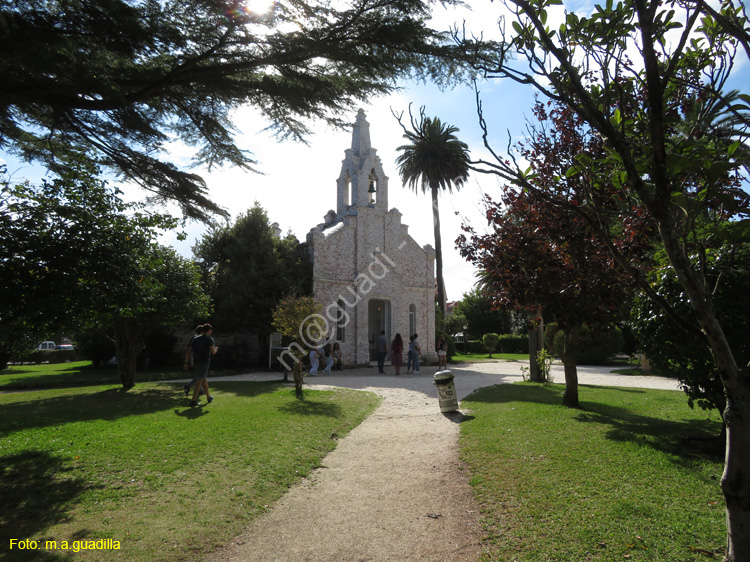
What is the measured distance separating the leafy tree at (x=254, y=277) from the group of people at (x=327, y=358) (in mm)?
2910

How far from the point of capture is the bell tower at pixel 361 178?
23594 mm

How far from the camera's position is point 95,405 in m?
10.5

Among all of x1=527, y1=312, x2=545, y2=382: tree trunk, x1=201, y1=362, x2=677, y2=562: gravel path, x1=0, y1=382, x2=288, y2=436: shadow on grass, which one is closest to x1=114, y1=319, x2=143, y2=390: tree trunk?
x1=0, y1=382, x2=288, y2=436: shadow on grass

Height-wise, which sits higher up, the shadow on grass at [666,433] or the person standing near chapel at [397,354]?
the person standing near chapel at [397,354]

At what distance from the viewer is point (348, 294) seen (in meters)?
22.6

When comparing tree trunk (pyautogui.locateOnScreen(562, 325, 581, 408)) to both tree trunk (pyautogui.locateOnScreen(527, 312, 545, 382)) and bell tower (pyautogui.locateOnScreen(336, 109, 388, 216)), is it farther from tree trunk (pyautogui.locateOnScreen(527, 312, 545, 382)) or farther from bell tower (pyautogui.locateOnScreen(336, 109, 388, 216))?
bell tower (pyautogui.locateOnScreen(336, 109, 388, 216))

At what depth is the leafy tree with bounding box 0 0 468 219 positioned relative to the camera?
4496 mm

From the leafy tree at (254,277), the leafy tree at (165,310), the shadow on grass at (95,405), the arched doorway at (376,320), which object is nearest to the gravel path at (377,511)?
the shadow on grass at (95,405)

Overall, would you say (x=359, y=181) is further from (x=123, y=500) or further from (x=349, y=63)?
(x=123, y=500)

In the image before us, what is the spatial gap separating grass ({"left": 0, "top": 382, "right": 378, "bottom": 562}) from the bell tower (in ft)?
49.6

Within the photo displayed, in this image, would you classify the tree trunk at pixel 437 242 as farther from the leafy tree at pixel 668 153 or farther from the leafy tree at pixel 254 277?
the leafy tree at pixel 668 153

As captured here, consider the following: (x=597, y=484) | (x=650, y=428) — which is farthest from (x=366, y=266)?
(x=597, y=484)

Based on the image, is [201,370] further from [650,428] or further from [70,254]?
[650,428]

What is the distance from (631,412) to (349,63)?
8.03m
